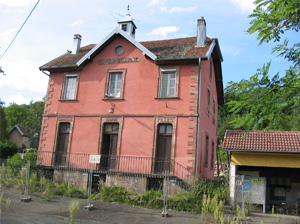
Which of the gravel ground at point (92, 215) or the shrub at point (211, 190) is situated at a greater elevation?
the shrub at point (211, 190)

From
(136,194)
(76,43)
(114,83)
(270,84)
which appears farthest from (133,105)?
(270,84)

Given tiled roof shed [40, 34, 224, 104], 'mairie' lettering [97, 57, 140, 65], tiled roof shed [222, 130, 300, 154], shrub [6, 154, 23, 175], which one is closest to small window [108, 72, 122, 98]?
'mairie' lettering [97, 57, 140, 65]

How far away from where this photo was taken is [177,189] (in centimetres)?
1447

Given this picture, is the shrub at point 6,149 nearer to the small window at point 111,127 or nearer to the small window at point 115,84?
the small window at point 111,127

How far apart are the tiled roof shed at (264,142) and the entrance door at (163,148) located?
2856mm

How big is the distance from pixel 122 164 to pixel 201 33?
8.39 meters

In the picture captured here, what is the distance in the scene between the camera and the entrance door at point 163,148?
15703 millimetres

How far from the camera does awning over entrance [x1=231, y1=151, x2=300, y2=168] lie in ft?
45.3

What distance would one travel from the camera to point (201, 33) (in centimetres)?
1762

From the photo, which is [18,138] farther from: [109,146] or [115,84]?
[115,84]

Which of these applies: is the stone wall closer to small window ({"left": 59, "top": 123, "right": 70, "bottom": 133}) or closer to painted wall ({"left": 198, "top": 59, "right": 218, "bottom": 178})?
painted wall ({"left": 198, "top": 59, "right": 218, "bottom": 178})

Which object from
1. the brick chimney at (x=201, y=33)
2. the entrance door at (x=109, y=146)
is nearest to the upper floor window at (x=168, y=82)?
the brick chimney at (x=201, y=33)

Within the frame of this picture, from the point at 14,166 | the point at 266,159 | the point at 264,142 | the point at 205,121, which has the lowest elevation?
the point at 14,166

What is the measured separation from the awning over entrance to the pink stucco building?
6.76ft
